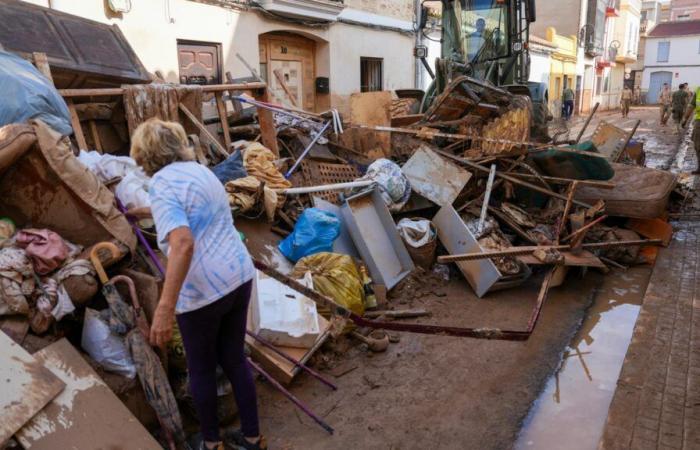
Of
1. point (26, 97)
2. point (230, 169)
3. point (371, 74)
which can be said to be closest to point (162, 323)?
point (26, 97)

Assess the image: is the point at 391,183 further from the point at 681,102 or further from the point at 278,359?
the point at 681,102

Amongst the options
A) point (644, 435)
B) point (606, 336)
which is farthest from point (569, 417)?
point (606, 336)

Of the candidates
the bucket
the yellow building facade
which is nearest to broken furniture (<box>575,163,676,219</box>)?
the bucket

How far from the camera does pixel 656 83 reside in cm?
4491

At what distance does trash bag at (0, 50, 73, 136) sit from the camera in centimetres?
341

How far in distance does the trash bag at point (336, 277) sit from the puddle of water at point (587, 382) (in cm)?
151

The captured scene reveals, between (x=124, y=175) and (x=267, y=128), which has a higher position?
(x=267, y=128)

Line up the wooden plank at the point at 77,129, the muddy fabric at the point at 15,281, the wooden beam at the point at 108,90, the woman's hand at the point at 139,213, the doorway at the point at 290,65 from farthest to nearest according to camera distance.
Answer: the doorway at the point at 290,65
the wooden plank at the point at 77,129
the wooden beam at the point at 108,90
the woman's hand at the point at 139,213
the muddy fabric at the point at 15,281

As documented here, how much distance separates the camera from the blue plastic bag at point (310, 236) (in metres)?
4.67

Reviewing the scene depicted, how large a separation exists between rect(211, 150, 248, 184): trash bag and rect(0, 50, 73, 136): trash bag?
143 cm

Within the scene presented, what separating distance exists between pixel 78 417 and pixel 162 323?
0.66 metres

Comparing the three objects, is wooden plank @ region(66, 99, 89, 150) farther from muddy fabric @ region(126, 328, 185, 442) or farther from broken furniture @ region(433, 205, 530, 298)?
broken furniture @ region(433, 205, 530, 298)

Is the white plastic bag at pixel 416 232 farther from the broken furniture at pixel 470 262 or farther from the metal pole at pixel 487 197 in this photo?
the metal pole at pixel 487 197

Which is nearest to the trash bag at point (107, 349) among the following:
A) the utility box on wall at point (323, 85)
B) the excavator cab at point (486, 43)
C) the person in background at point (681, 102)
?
the excavator cab at point (486, 43)
